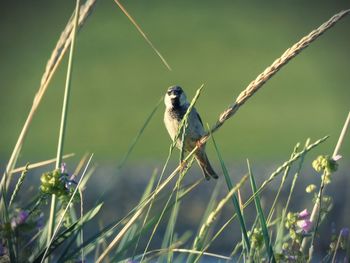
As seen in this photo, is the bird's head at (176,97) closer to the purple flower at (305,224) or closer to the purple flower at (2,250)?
the purple flower at (305,224)

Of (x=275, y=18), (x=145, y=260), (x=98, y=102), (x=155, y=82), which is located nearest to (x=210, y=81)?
(x=155, y=82)

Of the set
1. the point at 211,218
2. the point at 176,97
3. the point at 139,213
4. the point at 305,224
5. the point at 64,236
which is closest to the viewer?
the point at 211,218

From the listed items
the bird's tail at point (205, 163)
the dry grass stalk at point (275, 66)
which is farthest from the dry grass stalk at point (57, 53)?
the bird's tail at point (205, 163)

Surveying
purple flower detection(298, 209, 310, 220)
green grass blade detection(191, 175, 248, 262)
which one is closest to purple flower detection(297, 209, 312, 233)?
purple flower detection(298, 209, 310, 220)

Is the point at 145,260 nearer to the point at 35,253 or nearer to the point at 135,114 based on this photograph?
the point at 35,253

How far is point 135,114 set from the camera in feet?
53.2

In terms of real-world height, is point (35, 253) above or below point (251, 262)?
above

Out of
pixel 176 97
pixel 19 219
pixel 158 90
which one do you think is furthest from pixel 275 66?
pixel 158 90

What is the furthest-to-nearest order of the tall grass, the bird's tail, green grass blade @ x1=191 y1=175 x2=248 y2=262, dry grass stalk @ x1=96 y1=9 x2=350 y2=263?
the bird's tail → dry grass stalk @ x1=96 y1=9 x2=350 y2=263 → the tall grass → green grass blade @ x1=191 y1=175 x2=248 y2=262

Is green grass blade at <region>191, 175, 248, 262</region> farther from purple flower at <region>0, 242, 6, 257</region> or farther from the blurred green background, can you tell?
the blurred green background

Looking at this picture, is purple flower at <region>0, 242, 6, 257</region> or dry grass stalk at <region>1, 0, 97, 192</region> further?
dry grass stalk at <region>1, 0, 97, 192</region>

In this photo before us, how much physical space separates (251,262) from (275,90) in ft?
53.1

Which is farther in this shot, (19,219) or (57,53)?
(57,53)

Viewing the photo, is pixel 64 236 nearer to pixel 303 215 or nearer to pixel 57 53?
pixel 57 53
